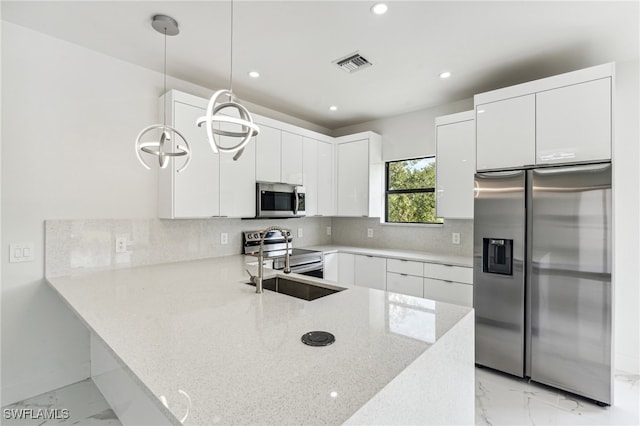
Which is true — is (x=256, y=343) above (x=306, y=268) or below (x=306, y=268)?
above

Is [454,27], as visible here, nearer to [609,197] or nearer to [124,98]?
[609,197]

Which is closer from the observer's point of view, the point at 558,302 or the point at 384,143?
the point at 558,302

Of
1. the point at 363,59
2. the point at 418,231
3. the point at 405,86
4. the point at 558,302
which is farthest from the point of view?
the point at 418,231

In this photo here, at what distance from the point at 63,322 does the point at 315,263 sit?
89.3 inches

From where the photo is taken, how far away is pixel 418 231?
153 inches

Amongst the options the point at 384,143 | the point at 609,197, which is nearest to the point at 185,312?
the point at 609,197

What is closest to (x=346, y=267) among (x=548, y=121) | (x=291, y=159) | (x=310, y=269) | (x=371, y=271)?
(x=371, y=271)

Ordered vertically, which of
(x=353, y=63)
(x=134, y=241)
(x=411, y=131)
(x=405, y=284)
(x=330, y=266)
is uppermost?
(x=353, y=63)

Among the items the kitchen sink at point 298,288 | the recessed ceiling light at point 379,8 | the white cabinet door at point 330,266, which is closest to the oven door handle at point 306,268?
the white cabinet door at point 330,266

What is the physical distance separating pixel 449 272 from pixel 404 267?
47 centimetres

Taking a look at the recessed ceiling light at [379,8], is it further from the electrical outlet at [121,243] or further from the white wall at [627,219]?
the electrical outlet at [121,243]

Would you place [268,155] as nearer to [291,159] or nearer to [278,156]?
[278,156]

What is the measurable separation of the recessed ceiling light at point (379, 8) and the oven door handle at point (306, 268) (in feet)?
7.59

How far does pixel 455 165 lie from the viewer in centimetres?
322
